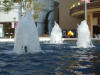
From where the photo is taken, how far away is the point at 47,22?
72875mm

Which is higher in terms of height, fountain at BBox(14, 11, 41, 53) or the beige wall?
the beige wall

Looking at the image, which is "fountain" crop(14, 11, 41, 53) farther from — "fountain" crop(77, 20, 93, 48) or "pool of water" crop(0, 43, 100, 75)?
"fountain" crop(77, 20, 93, 48)

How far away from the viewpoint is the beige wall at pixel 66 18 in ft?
204

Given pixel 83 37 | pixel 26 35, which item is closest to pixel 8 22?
pixel 83 37

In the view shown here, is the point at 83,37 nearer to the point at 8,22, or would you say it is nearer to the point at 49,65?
the point at 49,65

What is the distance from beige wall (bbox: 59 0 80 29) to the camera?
62.1 m

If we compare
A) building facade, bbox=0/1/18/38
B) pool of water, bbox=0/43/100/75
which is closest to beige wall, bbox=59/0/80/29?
building facade, bbox=0/1/18/38

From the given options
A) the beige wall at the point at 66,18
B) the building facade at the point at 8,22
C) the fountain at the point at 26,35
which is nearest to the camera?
the fountain at the point at 26,35

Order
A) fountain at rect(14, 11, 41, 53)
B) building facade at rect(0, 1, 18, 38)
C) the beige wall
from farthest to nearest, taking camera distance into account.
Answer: building facade at rect(0, 1, 18, 38) → the beige wall → fountain at rect(14, 11, 41, 53)

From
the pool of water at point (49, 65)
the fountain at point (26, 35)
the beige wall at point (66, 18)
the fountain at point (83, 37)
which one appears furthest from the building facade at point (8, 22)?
the pool of water at point (49, 65)

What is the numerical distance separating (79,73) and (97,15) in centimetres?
4505

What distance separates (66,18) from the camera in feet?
206

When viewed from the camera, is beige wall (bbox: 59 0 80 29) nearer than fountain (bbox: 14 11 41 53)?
No

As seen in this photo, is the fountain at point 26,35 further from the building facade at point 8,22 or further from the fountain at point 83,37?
the building facade at point 8,22
